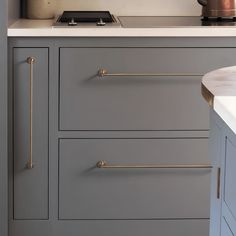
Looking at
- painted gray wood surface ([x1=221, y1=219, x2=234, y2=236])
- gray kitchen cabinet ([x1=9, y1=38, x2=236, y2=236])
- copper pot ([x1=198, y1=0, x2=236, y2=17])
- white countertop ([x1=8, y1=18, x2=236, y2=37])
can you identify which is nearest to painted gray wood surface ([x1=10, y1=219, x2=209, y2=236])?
gray kitchen cabinet ([x1=9, y1=38, x2=236, y2=236])

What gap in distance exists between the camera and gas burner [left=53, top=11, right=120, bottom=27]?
2.44 m

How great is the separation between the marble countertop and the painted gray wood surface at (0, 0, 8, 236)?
3.30ft

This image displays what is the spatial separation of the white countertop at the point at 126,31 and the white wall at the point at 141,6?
549 millimetres

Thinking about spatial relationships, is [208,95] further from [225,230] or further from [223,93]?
[225,230]

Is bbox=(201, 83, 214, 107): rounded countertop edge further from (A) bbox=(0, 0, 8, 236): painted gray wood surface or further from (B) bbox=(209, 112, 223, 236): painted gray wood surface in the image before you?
(A) bbox=(0, 0, 8, 236): painted gray wood surface

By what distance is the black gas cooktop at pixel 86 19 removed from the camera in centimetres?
248

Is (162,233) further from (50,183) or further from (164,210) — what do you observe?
(50,183)

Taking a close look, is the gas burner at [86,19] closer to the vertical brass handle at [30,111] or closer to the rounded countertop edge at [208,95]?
the vertical brass handle at [30,111]

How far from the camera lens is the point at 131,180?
2.49 meters

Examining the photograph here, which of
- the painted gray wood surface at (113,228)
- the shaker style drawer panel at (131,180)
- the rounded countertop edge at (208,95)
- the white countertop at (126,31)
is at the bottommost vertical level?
the painted gray wood surface at (113,228)

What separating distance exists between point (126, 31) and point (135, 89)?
22cm

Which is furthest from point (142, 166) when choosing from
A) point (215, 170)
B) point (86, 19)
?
point (215, 170)

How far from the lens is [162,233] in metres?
2.54

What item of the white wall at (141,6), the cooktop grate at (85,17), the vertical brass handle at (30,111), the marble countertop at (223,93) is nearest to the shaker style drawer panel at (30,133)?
the vertical brass handle at (30,111)
